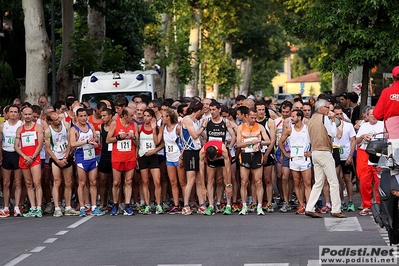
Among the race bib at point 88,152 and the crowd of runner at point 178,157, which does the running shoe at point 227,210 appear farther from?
the race bib at point 88,152

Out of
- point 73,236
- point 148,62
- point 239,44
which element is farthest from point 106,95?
point 239,44

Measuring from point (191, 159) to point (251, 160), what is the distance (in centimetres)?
104

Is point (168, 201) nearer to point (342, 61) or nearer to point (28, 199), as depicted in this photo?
point (28, 199)

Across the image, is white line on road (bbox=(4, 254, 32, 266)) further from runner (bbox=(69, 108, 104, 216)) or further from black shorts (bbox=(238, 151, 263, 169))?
black shorts (bbox=(238, 151, 263, 169))

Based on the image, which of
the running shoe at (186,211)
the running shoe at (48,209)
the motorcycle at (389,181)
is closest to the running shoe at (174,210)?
the running shoe at (186,211)

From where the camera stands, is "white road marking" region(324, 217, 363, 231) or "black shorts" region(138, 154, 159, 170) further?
"black shorts" region(138, 154, 159, 170)

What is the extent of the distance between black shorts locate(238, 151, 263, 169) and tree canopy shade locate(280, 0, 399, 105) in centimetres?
539

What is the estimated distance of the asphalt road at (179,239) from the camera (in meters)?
12.7

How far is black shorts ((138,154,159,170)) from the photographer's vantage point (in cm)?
1892

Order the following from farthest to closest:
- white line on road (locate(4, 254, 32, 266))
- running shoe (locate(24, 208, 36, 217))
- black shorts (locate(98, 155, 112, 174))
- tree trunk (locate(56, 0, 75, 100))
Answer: tree trunk (locate(56, 0, 75, 100)), black shorts (locate(98, 155, 112, 174)), running shoe (locate(24, 208, 36, 217)), white line on road (locate(4, 254, 32, 266))

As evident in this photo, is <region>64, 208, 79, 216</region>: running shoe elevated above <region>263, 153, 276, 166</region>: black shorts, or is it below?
below

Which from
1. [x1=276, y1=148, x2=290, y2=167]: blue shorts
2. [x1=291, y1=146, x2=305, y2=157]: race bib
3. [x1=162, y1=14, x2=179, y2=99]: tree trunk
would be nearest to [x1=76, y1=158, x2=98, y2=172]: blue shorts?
[x1=276, y1=148, x2=290, y2=167]: blue shorts

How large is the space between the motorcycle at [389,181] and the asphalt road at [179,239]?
90cm

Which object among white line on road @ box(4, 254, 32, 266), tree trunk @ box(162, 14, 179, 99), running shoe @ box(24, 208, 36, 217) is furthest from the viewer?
tree trunk @ box(162, 14, 179, 99)
